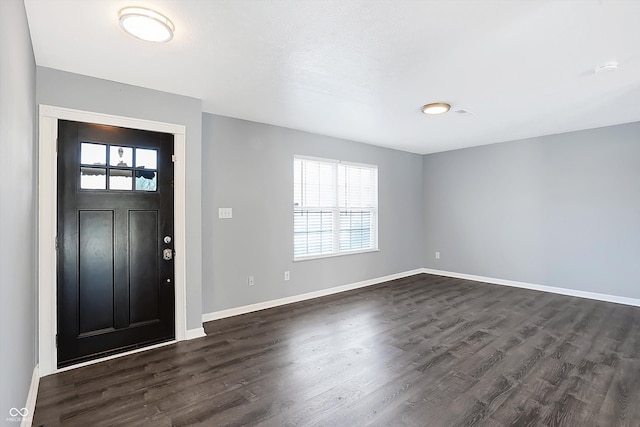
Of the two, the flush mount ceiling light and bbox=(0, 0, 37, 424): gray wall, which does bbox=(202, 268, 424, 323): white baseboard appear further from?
the flush mount ceiling light

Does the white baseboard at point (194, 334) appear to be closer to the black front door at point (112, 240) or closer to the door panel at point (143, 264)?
the black front door at point (112, 240)

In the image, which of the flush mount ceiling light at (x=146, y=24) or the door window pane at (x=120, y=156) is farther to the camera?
the door window pane at (x=120, y=156)

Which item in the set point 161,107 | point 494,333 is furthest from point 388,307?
point 161,107

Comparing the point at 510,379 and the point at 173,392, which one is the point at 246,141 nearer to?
the point at 173,392

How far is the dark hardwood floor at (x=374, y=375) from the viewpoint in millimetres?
2061

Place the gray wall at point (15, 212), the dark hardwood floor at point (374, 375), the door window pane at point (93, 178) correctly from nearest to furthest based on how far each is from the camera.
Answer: the gray wall at point (15, 212) < the dark hardwood floor at point (374, 375) < the door window pane at point (93, 178)

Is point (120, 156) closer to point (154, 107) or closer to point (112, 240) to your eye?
point (154, 107)

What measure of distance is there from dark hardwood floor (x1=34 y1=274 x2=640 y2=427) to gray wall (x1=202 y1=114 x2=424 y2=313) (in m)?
0.53

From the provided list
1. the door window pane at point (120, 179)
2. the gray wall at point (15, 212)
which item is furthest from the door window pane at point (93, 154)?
the gray wall at point (15, 212)

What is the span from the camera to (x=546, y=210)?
5.15m

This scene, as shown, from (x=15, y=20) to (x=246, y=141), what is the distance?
105 inches

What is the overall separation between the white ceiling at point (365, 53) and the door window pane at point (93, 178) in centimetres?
86

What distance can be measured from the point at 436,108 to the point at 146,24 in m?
2.96

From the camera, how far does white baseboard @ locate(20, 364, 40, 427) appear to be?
191 cm
